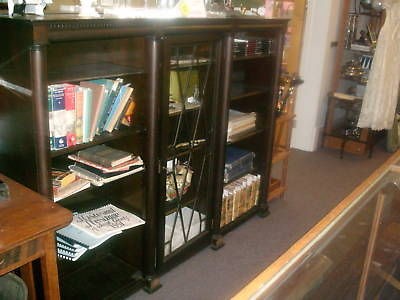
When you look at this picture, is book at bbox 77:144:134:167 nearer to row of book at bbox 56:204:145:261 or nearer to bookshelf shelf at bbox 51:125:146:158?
bookshelf shelf at bbox 51:125:146:158

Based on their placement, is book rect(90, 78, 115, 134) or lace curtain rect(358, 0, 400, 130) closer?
book rect(90, 78, 115, 134)

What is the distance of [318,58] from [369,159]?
1127 mm

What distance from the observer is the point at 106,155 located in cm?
181

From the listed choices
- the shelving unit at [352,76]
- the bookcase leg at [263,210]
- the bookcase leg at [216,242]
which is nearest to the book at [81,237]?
the bookcase leg at [216,242]

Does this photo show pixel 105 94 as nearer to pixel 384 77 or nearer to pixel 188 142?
pixel 188 142

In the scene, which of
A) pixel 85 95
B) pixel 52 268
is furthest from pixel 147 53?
pixel 52 268

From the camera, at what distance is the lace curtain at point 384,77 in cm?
376

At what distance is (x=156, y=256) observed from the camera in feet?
6.84

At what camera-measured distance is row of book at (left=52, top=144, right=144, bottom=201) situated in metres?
1.65

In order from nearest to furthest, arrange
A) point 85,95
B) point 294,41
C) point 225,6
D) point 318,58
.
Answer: point 85,95 → point 225,6 → point 294,41 → point 318,58

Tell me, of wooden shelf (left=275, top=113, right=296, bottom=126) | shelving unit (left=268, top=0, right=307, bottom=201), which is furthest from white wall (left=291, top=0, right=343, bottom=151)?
wooden shelf (left=275, top=113, right=296, bottom=126)

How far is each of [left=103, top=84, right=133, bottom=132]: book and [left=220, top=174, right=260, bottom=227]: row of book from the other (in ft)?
3.22

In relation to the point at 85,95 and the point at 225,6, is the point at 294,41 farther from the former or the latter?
the point at 85,95

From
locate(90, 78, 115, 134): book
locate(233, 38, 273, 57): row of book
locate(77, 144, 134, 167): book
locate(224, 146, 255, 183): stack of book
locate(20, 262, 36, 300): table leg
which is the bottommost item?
locate(20, 262, 36, 300): table leg
